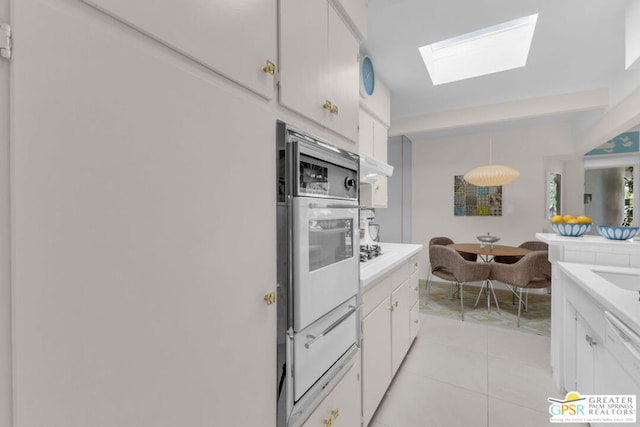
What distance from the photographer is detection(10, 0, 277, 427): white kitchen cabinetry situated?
1.37 feet

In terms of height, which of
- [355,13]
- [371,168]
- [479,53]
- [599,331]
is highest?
[479,53]

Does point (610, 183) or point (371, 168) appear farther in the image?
point (610, 183)

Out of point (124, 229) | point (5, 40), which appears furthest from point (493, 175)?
point (5, 40)

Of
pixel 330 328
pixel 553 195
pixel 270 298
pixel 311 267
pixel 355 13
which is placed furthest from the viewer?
pixel 553 195

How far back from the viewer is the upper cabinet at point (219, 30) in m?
0.55

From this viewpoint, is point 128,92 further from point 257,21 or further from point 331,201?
point 331,201

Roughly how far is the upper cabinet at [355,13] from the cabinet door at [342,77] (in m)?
0.04

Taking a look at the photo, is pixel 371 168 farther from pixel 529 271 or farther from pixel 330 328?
pixel 529 271

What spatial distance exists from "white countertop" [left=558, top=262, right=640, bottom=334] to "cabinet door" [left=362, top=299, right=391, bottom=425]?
1022 millimetres

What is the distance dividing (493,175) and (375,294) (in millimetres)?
2957

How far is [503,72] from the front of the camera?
2686mm

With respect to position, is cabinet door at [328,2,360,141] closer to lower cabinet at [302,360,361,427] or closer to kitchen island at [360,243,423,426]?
kitchen island at [360,243,423,426]

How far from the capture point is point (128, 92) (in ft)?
1.75

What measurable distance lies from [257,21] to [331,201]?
655 mm
